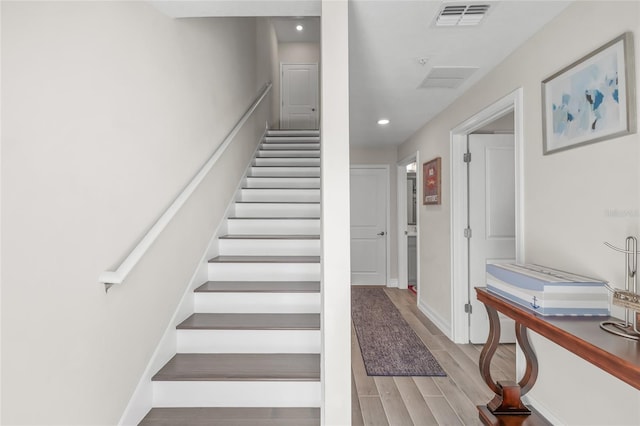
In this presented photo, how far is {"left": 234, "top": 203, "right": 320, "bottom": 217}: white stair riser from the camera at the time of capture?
126 inches

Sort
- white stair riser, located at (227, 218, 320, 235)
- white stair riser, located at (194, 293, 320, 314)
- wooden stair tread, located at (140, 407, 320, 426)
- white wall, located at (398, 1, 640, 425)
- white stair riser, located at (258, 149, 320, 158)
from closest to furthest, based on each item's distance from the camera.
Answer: white wall, located at (398, 1, 640, 425)
wooden stair tread, located at (140, 407, 320, 426)
white stair riser, located at (194, 293, 320, 314)
white stair riser, located at (227, 218, 320, 235)
white stair riser, located at (258, 149, 320, 158)

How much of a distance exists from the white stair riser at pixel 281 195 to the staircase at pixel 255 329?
1 cm

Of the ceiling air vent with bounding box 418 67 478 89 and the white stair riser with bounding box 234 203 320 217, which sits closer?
the ceiling air vent with bounding box 418 67 478 89

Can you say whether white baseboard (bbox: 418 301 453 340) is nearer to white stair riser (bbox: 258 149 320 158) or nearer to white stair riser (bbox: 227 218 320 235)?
white stair riser (bbox: 227 218 320 235)

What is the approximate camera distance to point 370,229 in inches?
224

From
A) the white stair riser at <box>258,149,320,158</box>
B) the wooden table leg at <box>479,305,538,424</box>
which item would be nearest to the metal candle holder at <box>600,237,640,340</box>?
the wooden table leg at <box>479,305,538,424</box>

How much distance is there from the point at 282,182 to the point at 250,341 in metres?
1.99

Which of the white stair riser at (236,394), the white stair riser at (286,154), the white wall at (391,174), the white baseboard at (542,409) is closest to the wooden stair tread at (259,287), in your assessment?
the white stair riser at (236,394)

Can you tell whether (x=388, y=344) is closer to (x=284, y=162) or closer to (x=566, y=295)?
(x=566, y=295)

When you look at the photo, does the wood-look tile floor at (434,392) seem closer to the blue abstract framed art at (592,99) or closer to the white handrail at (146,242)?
the white handrail at (146,242)

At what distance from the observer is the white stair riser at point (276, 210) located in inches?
126

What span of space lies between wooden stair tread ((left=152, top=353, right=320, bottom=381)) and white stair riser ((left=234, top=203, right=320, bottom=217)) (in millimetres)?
1495

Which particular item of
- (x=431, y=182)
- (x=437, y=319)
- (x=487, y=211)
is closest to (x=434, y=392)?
(x=437, y=319)

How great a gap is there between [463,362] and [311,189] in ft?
6.86
